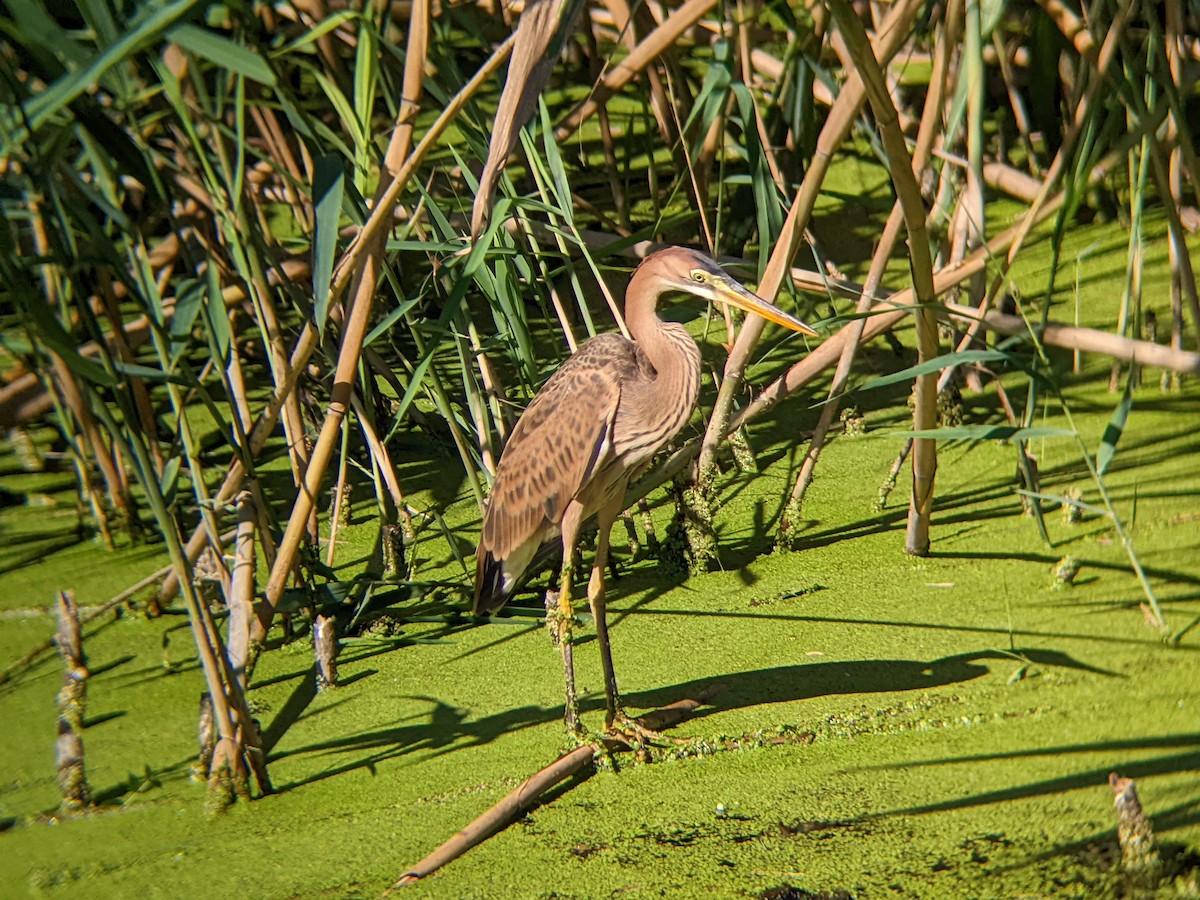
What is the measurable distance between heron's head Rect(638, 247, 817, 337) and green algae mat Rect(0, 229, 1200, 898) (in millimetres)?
657

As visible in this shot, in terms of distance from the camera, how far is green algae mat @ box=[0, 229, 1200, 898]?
1.64m

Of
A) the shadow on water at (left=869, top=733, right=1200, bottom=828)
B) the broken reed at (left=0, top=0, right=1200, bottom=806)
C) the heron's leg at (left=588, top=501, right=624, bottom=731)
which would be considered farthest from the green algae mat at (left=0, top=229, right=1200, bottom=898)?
the broken reed at (left=0, top=0, right=1200, bottom=806)

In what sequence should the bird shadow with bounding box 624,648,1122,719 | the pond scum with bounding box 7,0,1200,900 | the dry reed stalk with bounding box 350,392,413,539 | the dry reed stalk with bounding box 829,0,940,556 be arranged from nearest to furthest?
1. the dry reed stalk with bounding box 829,0,940,556
2. the pond scum with bounding box 7,0,1200,900
3. the bird shadow with bounding box 624,648,1122,719
4. the dry reed stalk with bounding box 350,392,413,539

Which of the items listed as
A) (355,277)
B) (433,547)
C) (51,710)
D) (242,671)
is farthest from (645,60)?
(51,710)

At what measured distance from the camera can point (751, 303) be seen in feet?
7.47

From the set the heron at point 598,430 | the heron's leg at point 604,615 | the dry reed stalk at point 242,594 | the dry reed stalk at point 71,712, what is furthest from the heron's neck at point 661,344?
the dry reed stalk at point 71,712

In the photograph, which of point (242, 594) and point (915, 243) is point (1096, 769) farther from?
point (242, 594)

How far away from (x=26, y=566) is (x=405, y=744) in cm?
156

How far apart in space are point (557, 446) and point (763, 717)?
0.71 metres

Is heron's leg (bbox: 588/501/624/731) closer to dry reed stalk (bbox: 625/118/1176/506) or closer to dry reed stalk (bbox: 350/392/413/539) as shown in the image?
dry reed stalk (bbox: 625/118/1176/506)

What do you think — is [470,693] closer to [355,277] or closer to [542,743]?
[542,743]

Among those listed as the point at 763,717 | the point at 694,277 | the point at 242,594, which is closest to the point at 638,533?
the point at 694,277

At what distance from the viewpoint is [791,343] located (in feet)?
11.3

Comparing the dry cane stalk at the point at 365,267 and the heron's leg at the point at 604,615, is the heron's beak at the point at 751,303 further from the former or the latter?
the dry cane stalk at the point at 365,267
